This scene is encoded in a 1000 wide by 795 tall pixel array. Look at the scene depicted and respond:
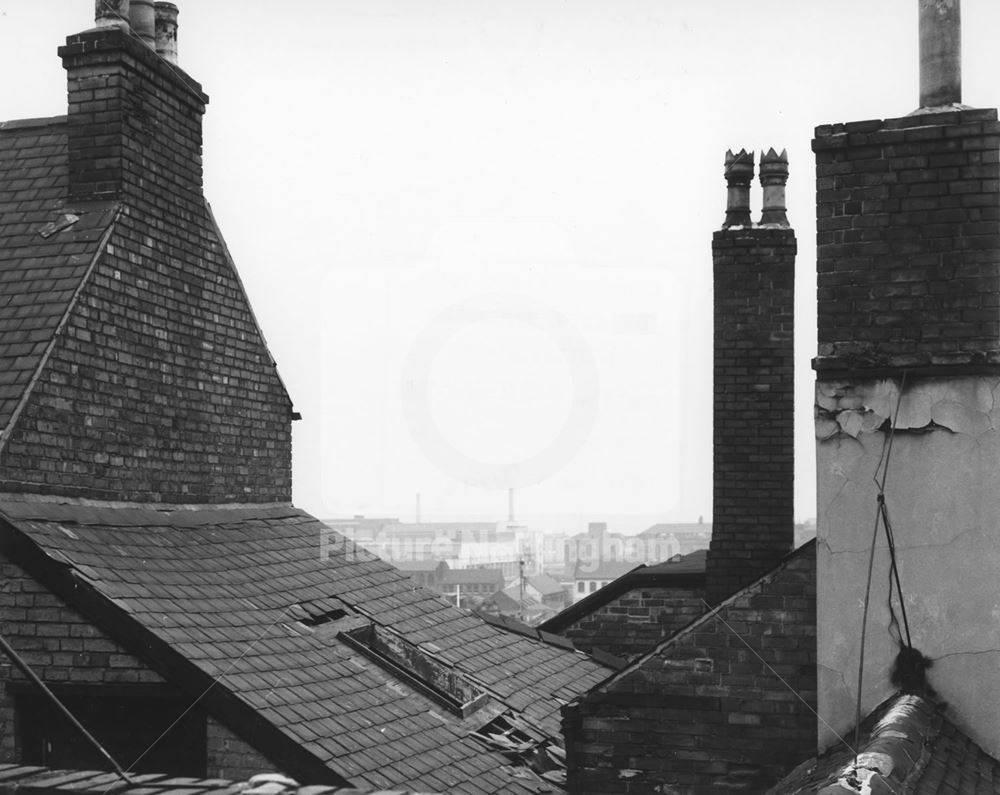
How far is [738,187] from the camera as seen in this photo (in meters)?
10.4

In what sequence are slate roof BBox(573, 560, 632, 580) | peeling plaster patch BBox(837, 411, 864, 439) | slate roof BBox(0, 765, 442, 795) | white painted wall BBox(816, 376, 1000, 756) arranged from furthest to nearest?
slate roof BBox(573, 560, 632, 580) < peeling plaster patch BBox(837, 411, 864, 439) < white painted wall BBox(816, 376, 1000, 756) < slate roof BBox(0, 765, 442, 795)

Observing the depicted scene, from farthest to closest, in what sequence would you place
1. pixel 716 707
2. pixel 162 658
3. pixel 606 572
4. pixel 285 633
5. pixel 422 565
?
pixel 606 572
pixel 422 565
pixel 285 633
pixel 162 658
pixel 716 707

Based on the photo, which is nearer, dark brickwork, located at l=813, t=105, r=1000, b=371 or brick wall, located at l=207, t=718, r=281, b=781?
dark brickwork, located at l=813, t=105, r=1000, b=371

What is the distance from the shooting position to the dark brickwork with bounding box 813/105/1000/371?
6.56m

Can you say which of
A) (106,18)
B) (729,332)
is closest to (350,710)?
(729,332)

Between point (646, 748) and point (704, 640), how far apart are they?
819mm

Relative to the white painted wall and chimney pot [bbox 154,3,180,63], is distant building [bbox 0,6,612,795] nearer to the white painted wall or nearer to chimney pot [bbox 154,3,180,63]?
chimney pot [bbox 154,3,180,63]

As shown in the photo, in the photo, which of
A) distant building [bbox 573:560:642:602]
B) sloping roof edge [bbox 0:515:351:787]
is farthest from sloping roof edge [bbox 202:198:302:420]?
distant building [bbox 573:560:642:602]

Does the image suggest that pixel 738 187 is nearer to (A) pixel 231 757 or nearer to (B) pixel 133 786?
(A) pixel 231 757

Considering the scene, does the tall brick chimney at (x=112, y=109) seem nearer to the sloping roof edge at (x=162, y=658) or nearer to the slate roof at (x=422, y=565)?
the sloping roof edge at (x=162, y=658)

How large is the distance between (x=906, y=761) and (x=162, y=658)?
4803mm

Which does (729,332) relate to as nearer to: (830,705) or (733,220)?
(733,220)

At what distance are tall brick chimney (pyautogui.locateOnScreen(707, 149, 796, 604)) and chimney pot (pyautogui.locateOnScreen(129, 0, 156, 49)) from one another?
5.87 metres

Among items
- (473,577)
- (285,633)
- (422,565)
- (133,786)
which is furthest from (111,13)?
(422,565)
